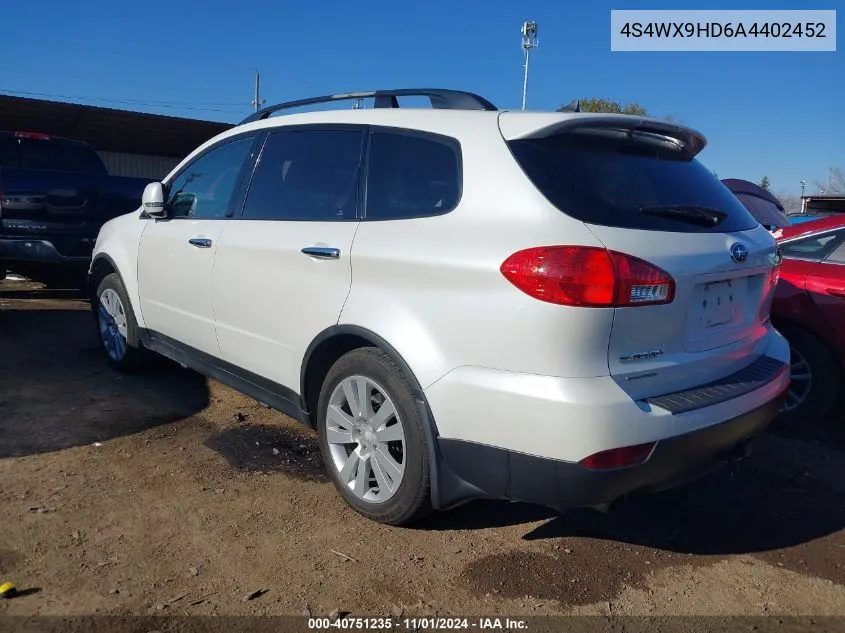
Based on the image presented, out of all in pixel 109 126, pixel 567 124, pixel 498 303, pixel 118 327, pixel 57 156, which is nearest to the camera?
pixel 498 303

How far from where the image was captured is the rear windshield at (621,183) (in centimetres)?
266

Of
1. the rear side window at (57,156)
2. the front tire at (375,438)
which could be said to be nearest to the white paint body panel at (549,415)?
the front tire at (375,438)

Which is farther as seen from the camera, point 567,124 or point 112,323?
point 112,323

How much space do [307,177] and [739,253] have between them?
83.7 inches

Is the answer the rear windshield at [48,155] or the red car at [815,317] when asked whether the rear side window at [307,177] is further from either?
the rear windshield at [48,155]

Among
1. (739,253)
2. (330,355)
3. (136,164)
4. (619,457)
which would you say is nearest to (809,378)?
(739,253)

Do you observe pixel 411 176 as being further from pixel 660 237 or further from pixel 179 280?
pixel 179 280

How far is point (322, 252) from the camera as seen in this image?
10.6 ft

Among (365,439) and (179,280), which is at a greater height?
(179,280)

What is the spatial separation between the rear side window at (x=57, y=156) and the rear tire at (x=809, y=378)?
8196mm

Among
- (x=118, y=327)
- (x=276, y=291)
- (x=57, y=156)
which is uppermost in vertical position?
(x=57, y=156)

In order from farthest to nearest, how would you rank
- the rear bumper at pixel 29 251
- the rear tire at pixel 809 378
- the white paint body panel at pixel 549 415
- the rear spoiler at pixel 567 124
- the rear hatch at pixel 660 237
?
the rear bumper at pixel 29 251
the rear tire at pixel 809 378
the rear spoiler at pixel 567 124
the rear hatch at pixel 660 237
the white paint body panel at pixel 549 415

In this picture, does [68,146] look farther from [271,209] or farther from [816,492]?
[816,492]

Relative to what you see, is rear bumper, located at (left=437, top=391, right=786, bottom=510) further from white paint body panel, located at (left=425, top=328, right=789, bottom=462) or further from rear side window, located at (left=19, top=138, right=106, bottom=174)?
rear side window, located at (left=19, top=138, right=106, bottom=174)
